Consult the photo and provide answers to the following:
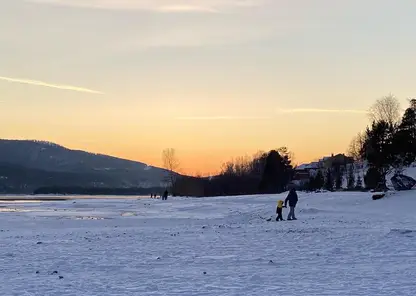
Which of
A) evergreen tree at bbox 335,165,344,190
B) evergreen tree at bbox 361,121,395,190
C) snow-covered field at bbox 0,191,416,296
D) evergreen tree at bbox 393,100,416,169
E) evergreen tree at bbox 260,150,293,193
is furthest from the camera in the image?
evergreen tree at bbox 260,150,293,193

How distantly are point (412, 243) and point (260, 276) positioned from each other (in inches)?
338

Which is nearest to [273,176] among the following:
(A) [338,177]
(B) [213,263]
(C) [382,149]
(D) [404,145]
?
(A) [338,177]

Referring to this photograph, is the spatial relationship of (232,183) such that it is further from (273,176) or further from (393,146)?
(393,146)

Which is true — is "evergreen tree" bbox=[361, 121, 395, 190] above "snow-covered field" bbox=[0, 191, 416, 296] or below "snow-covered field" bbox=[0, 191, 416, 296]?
above

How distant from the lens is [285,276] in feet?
45.0

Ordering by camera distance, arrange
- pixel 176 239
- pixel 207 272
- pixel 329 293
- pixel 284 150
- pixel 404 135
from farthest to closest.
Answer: pixel 284 150 → pixel 404 135 → pixel 176 239 → pixel 207 272 → pixel 329 293

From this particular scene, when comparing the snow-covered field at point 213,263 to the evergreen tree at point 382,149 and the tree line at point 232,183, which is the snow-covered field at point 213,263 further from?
the tree line at point 232,183

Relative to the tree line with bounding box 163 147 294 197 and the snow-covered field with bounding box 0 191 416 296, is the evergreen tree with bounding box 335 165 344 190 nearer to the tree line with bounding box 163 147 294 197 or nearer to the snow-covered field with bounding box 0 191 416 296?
the tree line with bounding box 163 147 294 197

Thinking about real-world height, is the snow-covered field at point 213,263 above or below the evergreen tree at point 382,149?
below

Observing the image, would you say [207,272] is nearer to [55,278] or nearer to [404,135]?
[55,278]

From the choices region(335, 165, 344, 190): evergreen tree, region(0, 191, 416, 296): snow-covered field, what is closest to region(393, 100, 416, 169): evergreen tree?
region(0, 191, 416, 296): snow-covered field

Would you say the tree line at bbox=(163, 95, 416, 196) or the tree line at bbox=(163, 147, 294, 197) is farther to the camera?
the tree line at bbox=(163, 147, 294, 197)

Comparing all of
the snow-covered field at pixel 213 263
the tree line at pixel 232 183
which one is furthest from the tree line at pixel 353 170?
the snow-covered field at pixel 213 263

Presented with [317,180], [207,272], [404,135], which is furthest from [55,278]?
[317,180]
